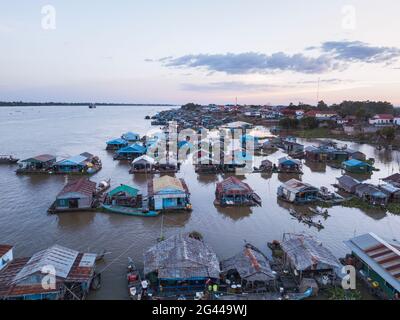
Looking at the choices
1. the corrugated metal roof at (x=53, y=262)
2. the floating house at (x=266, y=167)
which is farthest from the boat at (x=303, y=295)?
the floating house at (x=266, y=167)

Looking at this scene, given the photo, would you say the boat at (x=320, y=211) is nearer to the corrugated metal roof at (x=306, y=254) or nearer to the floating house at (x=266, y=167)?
the corrugated metal roof at (x=306, y=254)

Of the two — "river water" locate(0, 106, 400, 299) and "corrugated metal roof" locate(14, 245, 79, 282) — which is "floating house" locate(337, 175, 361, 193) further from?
"corrugated metal roof" locate(14, 245, 79, 282)

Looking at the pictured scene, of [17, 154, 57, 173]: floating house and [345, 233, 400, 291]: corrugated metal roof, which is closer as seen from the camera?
[345, 233, 400, 291]: corrugated metal roof

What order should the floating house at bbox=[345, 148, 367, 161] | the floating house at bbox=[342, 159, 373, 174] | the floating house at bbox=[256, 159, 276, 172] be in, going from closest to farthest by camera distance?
the floating house at bbox=[342, 159, 373, 174] < the floating house at bbox=[256, 159, 276, 172] < the floating house at bbox=[345, 148, 367, 161]

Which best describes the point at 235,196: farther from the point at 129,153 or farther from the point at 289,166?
the point at 129,153

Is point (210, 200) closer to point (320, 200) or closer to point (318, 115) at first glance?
point (320, 200)

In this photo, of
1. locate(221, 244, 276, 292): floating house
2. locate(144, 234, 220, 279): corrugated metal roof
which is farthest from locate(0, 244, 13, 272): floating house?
locate(221, 244, 276, 292): floating house

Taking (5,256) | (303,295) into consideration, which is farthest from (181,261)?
(5,256)
